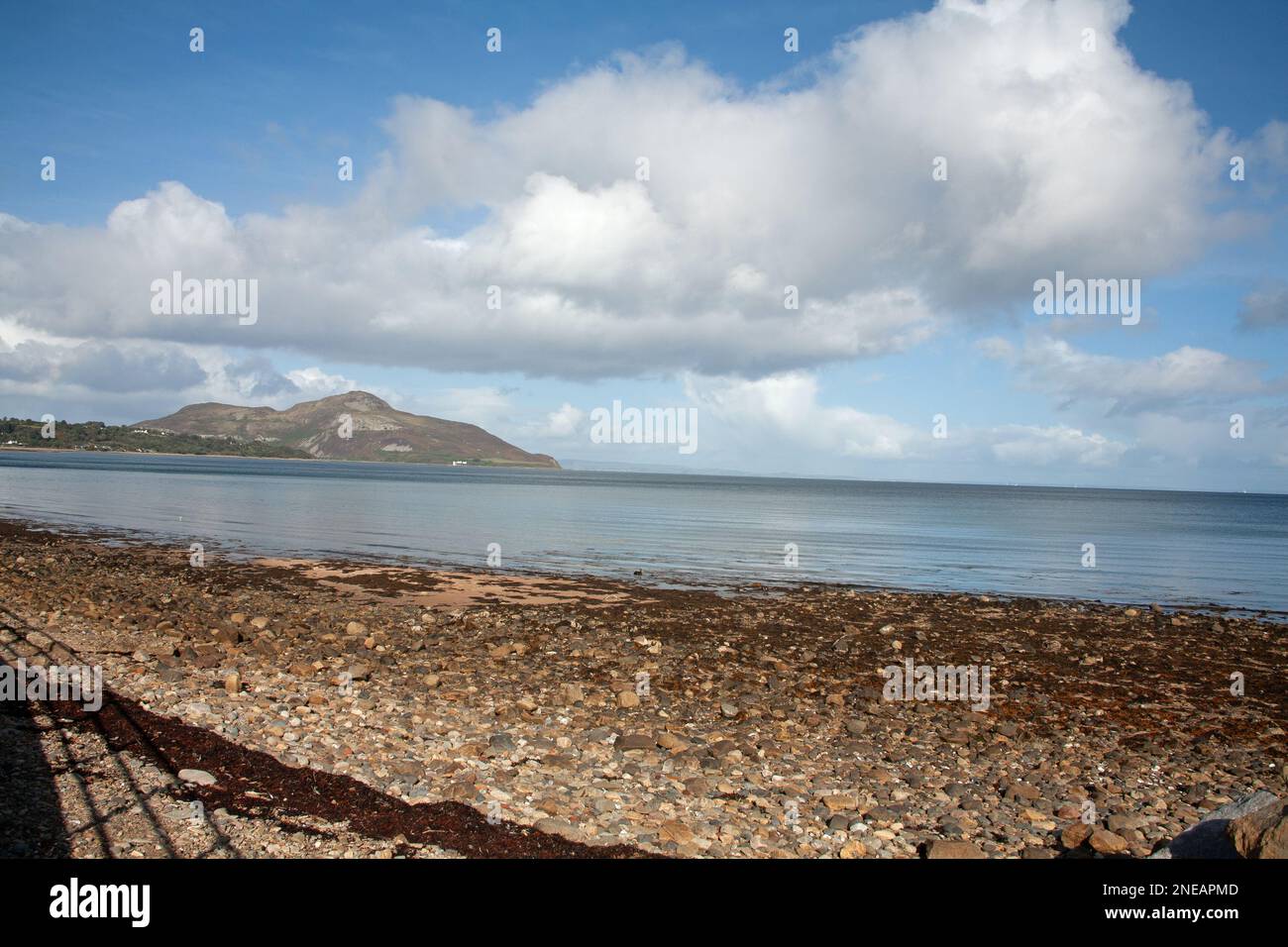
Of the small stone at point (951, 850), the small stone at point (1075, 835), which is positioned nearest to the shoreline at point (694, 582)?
the small stone at point (1075, 835)

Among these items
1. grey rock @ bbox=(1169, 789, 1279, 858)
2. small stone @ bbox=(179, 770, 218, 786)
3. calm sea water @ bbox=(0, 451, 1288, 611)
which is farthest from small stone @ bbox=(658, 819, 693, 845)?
calm sea water @ bbox=(0, 451, 1288, 611)

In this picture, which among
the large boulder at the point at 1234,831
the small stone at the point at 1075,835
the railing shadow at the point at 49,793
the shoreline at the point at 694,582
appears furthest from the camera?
the shoreline at the point at 694,582

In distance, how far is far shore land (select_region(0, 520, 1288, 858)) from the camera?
10.1 m

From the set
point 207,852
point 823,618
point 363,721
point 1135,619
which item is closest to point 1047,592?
point 1135,619

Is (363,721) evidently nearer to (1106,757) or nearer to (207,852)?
(207,852)

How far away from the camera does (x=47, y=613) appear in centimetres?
2250

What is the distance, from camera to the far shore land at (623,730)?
10055 mm

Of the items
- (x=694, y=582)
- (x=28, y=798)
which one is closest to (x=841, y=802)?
(x=28, y=798)

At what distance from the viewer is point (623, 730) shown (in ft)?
47.1

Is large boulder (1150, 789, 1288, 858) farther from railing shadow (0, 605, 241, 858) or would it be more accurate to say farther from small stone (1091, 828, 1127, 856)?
railing shadow (0, 605, 241, 858)

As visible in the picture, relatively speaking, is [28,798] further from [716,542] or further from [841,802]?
[716,542]

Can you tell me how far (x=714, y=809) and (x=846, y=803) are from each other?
74.1 inches

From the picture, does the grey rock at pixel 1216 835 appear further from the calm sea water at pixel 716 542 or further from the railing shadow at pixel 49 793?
the calm sea water at pixel 716 542
